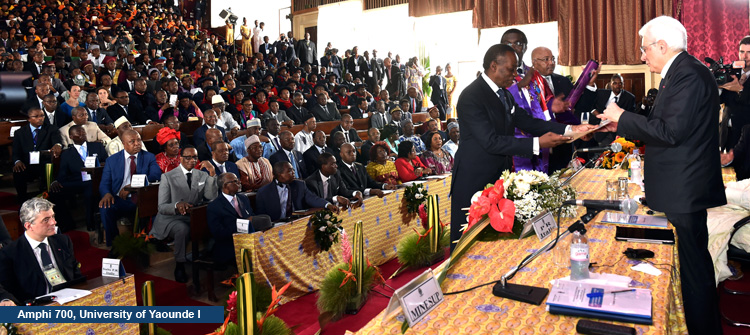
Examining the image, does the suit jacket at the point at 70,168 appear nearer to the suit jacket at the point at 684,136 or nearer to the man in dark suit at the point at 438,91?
the suit jacket at the point at 684,136

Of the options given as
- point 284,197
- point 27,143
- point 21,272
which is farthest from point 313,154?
point 21,272

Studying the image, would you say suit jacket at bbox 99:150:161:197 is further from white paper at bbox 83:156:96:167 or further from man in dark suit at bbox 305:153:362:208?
man in dark suit at bbox 305:153:362:208

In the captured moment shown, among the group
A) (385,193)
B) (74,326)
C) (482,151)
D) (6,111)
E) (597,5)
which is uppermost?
(597,5)

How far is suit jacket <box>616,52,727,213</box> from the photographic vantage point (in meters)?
2.31

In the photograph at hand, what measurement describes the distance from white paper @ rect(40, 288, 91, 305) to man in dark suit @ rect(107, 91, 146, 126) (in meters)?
5.89

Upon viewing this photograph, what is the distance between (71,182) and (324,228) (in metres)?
3.20

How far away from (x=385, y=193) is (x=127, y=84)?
19.4 ft

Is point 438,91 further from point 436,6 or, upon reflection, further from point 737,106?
point 737,106

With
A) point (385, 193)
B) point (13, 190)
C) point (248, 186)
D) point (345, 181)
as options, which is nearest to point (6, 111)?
point (13, 190)

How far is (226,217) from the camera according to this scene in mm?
4660

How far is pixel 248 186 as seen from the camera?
6.42 meters

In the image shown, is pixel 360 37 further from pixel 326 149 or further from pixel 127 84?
pixel 326 149

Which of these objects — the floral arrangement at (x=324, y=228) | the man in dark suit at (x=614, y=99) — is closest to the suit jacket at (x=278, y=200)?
the floral arrangement at (x=324, y=228)
